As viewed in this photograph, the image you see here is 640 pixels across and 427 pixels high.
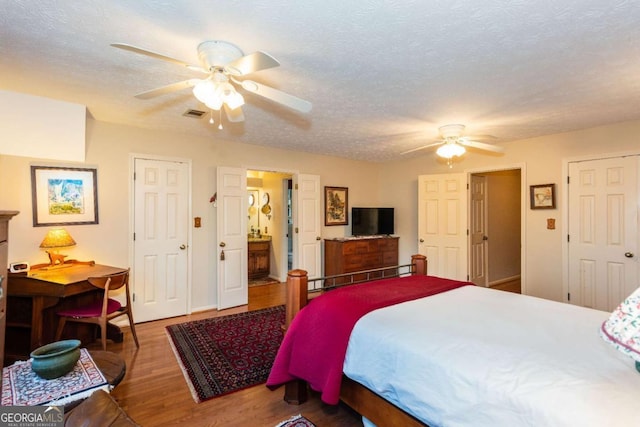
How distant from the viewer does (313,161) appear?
5.48 m

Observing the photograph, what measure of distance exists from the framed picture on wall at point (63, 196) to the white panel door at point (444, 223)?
471 centimetres

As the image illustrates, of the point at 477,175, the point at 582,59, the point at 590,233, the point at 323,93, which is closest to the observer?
the point at 582,59

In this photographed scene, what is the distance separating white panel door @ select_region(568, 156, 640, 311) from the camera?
3611 mm

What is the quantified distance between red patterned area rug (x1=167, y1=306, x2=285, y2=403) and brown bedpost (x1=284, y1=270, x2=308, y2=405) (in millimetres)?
397

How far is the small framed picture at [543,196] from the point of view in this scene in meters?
4.18

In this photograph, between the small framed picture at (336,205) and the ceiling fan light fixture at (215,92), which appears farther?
the small framed picture at (336,205)

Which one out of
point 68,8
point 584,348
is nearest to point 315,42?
point 68,8

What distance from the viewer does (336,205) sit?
583 cm

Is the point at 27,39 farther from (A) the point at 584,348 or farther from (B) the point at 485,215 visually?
(B) the point at 485,215

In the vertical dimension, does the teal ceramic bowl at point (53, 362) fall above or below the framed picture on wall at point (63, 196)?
below

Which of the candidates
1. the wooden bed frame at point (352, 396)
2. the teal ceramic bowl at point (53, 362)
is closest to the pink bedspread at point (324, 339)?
the wooden bed frame at point (352, 396)

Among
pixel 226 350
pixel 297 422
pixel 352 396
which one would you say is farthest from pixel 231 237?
pixel 352 396

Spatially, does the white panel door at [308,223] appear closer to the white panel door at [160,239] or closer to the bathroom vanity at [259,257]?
the bathroom vanity at [259,257]

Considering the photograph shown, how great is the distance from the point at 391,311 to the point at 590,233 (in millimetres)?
3444
